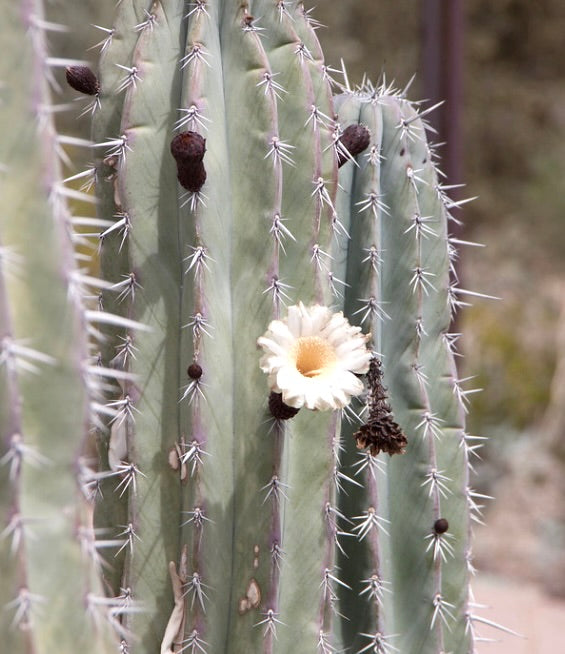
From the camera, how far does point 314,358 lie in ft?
4.82

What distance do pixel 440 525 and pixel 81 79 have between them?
958mm

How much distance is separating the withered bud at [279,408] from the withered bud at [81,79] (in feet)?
1.92

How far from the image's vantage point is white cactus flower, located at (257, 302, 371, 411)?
4.56 ft


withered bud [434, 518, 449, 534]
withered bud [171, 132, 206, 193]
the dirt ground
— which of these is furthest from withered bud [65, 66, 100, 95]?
the dirt ground

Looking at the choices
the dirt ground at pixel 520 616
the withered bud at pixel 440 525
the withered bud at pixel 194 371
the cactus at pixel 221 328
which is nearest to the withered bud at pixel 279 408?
the cactus at pixel 221 328

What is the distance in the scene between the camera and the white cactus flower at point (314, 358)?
1389mm

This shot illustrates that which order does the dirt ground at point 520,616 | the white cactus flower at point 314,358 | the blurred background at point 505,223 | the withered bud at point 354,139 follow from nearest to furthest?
the white cactus flower at point 314,358, the withered bud at point 354,139, the dirt ground at point 520,616, the blurred background at point 505,223

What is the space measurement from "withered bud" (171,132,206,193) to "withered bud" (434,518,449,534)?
719 millimetres

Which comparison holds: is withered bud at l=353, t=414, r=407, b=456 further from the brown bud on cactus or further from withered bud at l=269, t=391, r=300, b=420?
withered bud at l=269, t=391, r=300, b=420

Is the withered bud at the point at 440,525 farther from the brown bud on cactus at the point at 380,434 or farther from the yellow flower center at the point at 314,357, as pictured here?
the yellow flower center at the point at 314,357

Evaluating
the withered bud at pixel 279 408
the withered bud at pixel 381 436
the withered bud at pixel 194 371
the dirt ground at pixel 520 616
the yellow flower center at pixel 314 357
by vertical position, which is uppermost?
the yellow flower center at pixel 314 357

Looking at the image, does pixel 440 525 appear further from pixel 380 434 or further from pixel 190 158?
pixel 190 158

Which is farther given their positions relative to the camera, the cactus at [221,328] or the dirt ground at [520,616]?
the dirt ground at [520,616]

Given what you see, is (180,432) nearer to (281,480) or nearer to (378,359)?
(281,480)
